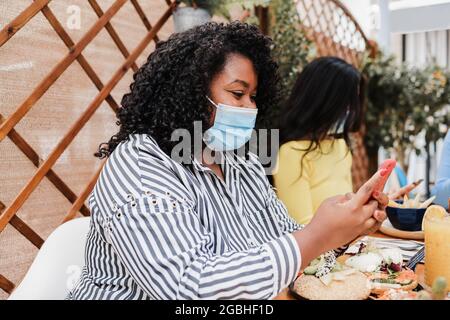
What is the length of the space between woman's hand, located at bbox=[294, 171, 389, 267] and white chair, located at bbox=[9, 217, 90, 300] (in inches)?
18.0

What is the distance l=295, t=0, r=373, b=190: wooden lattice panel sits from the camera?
2480mm

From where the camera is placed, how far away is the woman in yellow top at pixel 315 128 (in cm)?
143

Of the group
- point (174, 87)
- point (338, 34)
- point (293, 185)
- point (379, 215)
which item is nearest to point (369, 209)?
point (379, 215)

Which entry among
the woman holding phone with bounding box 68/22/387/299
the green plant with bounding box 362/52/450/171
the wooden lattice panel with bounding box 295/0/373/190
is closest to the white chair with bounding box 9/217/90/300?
the woman holding phone with bounding box 68/22/387/299

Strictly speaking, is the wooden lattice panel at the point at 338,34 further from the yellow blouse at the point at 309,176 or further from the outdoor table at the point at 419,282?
the outdoor table at the point at 419,282

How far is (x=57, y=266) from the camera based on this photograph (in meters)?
0.81

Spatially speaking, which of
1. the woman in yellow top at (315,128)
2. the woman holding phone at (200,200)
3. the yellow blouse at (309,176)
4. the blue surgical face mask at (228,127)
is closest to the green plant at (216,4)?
the woman in yellow top at (315,128)

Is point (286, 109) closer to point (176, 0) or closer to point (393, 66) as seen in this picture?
point (176, 0)

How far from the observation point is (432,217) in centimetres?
69

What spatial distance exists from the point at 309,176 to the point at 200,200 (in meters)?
0.84

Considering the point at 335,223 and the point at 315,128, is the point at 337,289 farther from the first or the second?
the point at 315,128

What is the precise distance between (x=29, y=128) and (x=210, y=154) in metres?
0.58

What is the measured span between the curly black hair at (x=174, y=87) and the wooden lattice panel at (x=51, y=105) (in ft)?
1.42

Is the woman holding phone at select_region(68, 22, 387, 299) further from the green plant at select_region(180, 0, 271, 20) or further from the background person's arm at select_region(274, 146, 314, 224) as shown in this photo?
the green plant at select_region(180, 0, 271, 20)
